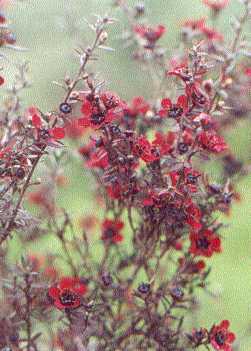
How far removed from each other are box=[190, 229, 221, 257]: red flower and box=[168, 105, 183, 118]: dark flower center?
10.3 inches

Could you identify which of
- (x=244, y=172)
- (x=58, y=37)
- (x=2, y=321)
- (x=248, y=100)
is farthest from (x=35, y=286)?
(x=58, y=37)

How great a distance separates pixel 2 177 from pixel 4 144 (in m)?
0.25

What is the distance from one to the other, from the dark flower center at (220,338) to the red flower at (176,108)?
0.43 m

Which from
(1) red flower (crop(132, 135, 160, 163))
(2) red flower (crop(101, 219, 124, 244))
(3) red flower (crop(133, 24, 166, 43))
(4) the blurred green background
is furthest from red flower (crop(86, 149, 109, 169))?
(4) the blurred green background

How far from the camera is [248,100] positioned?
2.16m

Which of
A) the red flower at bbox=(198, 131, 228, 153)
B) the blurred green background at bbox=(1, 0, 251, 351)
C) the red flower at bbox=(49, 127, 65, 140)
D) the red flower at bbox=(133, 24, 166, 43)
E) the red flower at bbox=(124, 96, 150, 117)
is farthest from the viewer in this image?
the blurred green background at bbox=(1, 0, 251, 351)

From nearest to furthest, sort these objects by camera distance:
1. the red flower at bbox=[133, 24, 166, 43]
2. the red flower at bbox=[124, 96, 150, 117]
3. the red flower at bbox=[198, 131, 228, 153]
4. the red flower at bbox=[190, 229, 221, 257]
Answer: the red flower at bbox=[198, 131, 228, 153] → the red flower at bbox=[190, 229, 221, 257] → the red flower at bbox=[124, 96, 150, 117] → the red flower at bbox=[133, 24, 166, 43]

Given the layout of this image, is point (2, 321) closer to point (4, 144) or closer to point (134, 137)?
point (4, 144)

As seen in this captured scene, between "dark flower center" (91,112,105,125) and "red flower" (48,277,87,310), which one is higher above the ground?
"dark flower center" (91,112,105,125)

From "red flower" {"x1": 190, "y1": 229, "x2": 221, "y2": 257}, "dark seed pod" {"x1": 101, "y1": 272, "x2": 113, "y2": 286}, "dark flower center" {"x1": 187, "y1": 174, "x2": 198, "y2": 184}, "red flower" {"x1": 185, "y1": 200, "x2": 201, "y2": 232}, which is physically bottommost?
"dark seed pod" {"x1": 101, "y1": 272, "x2": 113, "y2": 286}

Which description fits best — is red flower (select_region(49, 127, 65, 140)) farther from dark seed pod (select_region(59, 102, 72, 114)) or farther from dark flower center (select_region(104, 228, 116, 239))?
dark flower center (select_region(104, 228, 116, 239))

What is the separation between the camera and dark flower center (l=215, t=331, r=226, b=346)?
1.34 metres

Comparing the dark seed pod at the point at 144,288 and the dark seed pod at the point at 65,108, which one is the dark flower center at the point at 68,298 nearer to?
the dark seed pod at the point at 144,288

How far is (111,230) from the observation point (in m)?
1.71
